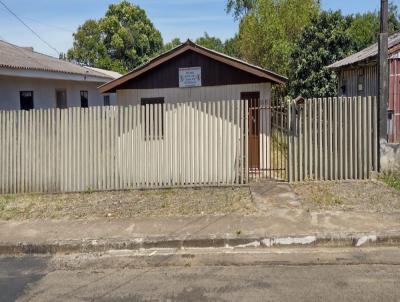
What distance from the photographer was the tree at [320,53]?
86.8 ft

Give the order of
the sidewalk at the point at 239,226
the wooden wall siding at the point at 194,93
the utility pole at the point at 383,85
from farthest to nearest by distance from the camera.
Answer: the wooden wall siding at the point at 194,93 → the utility pole at the point at 383,85 → the sidewalk at the point at 239,226

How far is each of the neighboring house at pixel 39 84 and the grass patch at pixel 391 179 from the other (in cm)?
1037

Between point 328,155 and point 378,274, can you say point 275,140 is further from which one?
point 378,274

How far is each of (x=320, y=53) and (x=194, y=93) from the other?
15920mm

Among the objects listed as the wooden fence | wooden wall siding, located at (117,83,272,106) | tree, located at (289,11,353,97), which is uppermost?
tree, located at (289,11,353,97)

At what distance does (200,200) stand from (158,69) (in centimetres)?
456

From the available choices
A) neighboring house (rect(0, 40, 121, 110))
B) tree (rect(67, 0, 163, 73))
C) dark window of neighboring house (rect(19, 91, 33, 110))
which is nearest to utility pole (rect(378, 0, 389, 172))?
neighboring house (rect(0, 40, 121, 110))

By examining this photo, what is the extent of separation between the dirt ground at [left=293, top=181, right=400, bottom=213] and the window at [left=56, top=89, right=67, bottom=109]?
39.3ft

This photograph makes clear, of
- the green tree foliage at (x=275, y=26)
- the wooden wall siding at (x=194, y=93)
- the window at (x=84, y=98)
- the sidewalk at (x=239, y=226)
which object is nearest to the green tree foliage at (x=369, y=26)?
the green tree foliage at (x=275, y=26)

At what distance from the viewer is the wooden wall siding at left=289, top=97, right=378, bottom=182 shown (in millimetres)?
10594

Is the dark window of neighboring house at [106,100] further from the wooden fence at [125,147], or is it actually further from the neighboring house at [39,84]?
the wooden fence at [125,147]

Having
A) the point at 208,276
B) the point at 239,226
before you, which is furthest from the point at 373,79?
Answer: the point at 208,276

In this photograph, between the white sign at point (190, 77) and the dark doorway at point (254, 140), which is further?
the white sign at point (190, 77)

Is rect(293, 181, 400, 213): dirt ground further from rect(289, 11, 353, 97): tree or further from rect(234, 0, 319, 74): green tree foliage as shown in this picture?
rect(234, 0, 319, 74): green tree foliage
